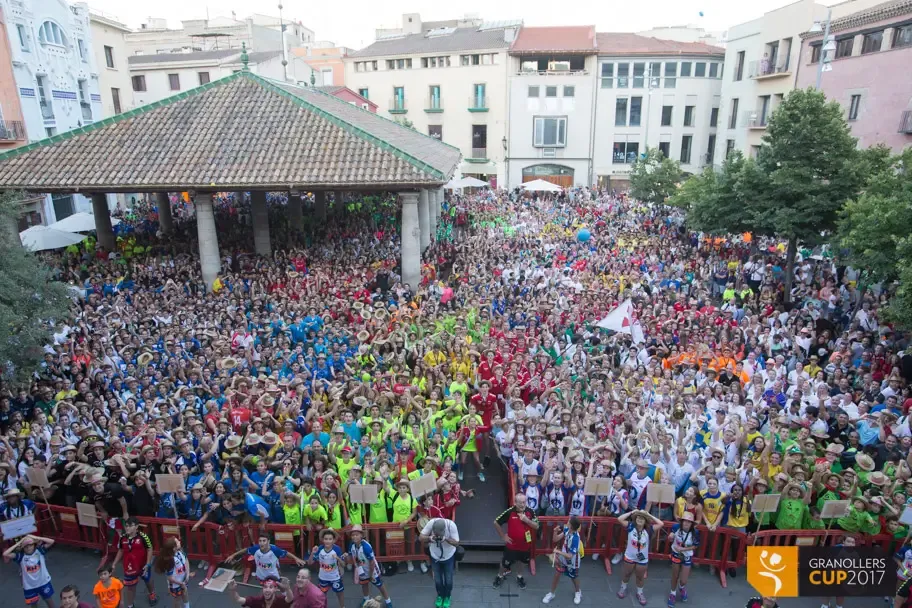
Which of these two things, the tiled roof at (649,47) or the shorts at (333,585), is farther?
the tiled roof at (649,47)

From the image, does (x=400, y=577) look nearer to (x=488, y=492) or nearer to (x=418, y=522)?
(x=418, y=522)

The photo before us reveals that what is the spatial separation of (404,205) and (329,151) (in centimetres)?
250

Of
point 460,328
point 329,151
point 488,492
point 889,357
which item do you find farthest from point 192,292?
point 889,357

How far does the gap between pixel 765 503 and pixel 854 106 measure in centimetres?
2436

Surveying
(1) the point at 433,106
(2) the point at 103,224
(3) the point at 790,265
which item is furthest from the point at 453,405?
(1) the point at 433,106

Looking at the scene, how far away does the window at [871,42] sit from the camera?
23312 mm

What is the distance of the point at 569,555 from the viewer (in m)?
7.24

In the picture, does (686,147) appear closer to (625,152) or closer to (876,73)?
(625,152)

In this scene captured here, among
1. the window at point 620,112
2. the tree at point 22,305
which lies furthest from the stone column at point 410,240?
the window at point 620,112

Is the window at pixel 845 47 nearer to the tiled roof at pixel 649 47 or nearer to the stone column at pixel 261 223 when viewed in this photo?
the tiled roof at pixel 649 47

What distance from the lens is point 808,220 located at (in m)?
15.9

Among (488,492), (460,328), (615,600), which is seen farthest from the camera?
(460,328)

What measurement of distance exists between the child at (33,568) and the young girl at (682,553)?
7707 mm

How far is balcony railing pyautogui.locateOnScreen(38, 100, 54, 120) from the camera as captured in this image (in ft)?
91.7
